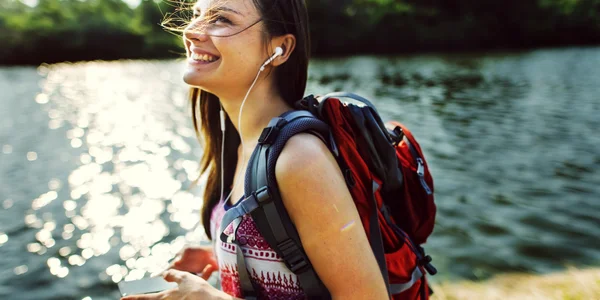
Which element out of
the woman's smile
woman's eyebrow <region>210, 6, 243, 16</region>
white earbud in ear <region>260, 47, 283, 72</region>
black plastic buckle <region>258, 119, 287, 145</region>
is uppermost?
woman's eyebrow <region>210, 6, 243, 16</region>

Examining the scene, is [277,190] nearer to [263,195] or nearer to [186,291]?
[263,195]

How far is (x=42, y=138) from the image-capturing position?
563 inches

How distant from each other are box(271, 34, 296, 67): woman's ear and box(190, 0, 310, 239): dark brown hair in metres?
0.02

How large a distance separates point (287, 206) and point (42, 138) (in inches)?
586

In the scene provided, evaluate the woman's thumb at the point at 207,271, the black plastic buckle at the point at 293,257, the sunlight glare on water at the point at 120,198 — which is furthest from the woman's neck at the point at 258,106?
the sunlight glare on water at the point at 120,198

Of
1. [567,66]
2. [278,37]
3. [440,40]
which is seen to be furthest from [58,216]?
[440,40]

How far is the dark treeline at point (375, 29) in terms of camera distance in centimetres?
5109

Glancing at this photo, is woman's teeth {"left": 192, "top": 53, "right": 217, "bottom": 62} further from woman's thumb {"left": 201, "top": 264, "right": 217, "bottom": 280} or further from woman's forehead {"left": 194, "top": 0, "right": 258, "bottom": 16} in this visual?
woman's thumb {"left": 201, "top": 264, "right": 217, "bottom": 280}

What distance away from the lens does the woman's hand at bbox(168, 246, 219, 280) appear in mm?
2220

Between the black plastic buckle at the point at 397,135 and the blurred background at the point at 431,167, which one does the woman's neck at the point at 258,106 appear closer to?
the black plastic buckle at the point at 397,135

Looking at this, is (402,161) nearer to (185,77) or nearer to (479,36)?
(185,77)

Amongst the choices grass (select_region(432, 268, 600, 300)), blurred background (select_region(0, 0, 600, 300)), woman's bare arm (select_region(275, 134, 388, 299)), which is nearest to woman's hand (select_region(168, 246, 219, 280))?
blurred background (select_region(0, 0, 600, 300))

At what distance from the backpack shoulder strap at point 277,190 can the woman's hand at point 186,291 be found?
0.87 feet

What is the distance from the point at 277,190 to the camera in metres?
1.47
